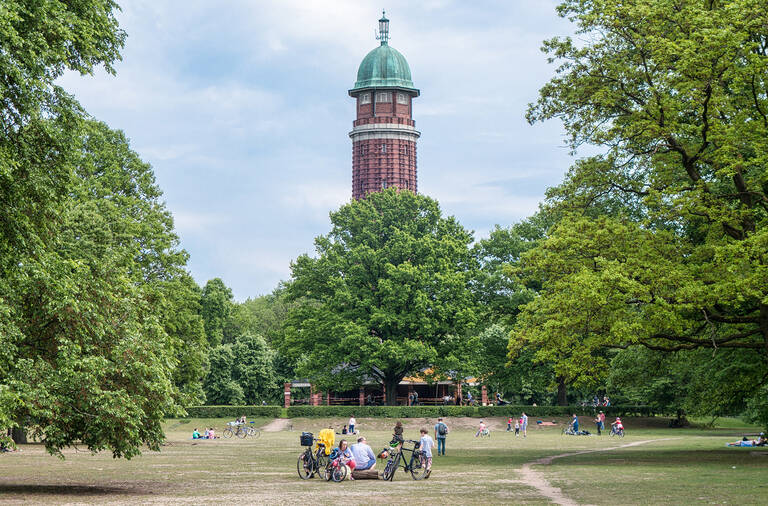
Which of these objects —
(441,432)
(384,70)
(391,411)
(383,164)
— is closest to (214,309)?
(391,411)

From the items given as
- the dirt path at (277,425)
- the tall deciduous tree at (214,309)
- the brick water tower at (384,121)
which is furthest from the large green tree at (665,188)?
the brick water tower at (384,121)

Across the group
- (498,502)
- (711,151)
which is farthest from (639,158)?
(498,502)

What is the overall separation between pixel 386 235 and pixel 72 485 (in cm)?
5248

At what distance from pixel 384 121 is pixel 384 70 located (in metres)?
8.12

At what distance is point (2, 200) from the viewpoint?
19.5 metres

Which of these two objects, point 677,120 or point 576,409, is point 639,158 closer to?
point 677,120

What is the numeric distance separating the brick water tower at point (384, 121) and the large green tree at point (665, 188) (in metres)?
112

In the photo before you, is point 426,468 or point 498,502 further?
point 426,468

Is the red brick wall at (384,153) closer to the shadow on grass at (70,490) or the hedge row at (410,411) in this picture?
the hedge row at (410,411)

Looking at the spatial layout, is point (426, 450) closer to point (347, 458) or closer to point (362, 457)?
point (362, 457)

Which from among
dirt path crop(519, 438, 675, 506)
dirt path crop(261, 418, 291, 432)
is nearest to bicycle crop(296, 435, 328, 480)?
dirt path crop(519, 438, 675, 506)

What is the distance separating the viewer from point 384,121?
14588cm

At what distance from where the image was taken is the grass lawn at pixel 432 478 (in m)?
20.8

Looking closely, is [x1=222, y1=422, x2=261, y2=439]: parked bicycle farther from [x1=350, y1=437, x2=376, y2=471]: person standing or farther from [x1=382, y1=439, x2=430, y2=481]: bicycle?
[x1=382, y1=439, x2=430, y2=481]: bicycle
